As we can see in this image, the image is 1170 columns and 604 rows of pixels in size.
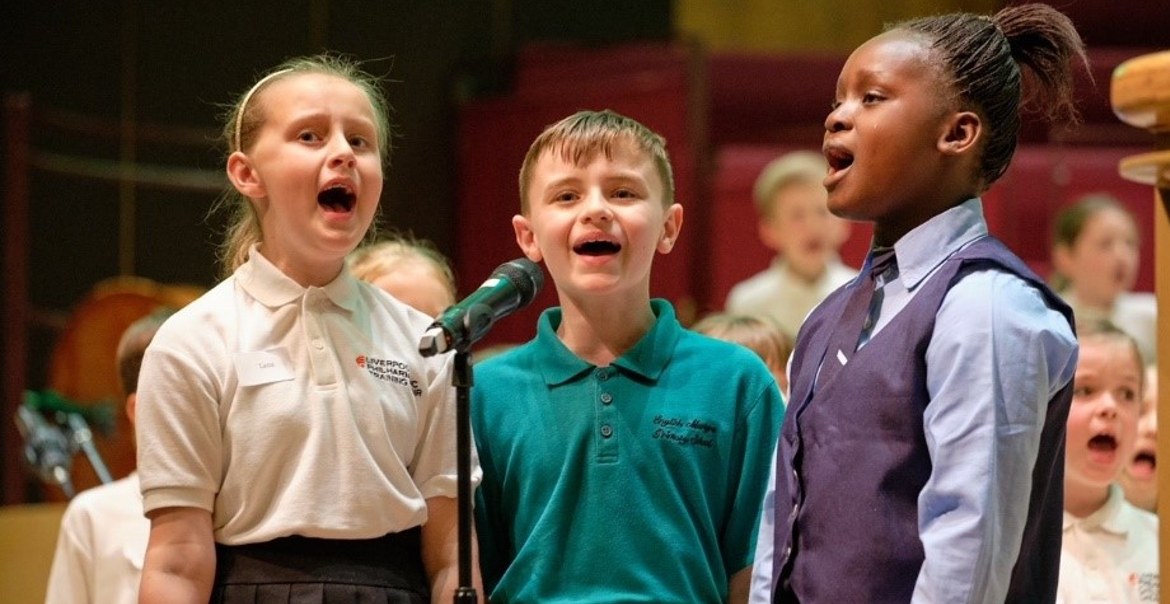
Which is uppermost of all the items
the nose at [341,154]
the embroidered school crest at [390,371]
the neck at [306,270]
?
the nose at [341,154]

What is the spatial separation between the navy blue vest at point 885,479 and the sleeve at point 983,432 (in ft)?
0.11

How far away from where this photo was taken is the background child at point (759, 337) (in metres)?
2.72

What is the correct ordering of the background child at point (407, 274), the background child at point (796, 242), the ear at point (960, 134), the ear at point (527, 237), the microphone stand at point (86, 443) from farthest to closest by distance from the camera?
the background child at point (796, 242), the microphone stand at point (86, 443), the background child at point (407, 274), the ear at point (527, 237), the ear at point (960, 134)

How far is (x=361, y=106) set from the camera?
2.02 metres

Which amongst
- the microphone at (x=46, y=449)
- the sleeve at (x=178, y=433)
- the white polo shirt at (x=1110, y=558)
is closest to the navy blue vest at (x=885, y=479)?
the sleeve at (x=178, y=433)

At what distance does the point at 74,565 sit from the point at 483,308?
52.6 inches

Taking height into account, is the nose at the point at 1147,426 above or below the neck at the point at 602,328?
below

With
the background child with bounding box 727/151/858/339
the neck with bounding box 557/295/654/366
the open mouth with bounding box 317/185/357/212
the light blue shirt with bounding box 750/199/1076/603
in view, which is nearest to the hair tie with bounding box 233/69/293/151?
the open mouth with bounding box 317/185/357/212

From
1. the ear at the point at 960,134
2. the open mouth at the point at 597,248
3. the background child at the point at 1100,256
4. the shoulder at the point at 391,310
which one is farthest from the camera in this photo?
the background child at the point at 1100,256

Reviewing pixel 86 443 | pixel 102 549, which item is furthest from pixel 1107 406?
pixel 86 443

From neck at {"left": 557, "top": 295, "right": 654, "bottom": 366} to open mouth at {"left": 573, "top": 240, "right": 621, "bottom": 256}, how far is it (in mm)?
75

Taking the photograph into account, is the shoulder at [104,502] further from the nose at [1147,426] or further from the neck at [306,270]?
the nose at [1147,426]

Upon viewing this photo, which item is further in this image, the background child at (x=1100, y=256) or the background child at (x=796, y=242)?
the background child at (x=796, y=242)

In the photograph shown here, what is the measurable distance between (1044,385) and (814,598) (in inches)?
13.8
